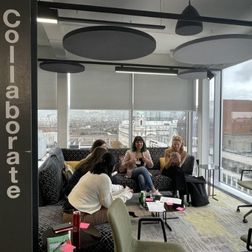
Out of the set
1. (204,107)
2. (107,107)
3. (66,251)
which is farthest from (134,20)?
(66,251)

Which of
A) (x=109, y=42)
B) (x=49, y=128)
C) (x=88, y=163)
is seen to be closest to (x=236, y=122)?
(x=88, y=163)

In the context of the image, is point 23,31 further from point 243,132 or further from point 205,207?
point 243,132

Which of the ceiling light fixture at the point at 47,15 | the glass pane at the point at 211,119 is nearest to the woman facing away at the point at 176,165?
the glass pane at the point at 211,119

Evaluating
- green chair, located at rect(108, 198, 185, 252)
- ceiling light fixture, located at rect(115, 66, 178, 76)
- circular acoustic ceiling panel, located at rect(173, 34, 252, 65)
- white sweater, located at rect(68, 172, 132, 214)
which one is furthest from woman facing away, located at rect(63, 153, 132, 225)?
ceiling light fixture, located at rect(115, 66, 178, 76)

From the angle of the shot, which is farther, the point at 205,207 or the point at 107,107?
the point at 107,107

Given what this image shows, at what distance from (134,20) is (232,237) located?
3673 millimetres

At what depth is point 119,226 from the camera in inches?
68.7

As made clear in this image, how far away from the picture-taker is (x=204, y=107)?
6355 millimetres

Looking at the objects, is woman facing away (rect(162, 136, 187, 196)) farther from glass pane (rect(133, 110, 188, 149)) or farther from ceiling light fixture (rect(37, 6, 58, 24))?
ceiling light fixture (rect(37, 6, 58, 24))

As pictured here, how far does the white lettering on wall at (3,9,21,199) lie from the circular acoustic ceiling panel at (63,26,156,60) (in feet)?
3.21

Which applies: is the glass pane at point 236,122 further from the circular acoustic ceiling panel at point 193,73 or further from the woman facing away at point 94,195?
the woman facing away at point 94,195

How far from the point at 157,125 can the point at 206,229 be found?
357 cm

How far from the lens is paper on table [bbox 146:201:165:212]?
3.13 m

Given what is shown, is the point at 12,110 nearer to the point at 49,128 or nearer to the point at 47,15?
the point at 47,15
